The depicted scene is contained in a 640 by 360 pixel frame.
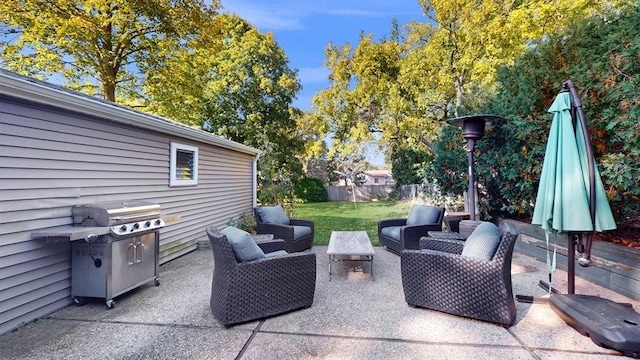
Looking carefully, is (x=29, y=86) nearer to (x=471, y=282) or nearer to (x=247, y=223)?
(x=471, y=282)

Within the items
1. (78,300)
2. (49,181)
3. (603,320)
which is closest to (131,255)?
(78,300)

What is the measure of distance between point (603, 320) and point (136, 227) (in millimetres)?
4642

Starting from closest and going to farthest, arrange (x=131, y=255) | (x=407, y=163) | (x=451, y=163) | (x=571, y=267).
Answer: (x=571, y=267)
(x=131, y=255)
(x=451, y=163)
(x=407, y=163)

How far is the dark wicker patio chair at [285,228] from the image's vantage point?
201 inches

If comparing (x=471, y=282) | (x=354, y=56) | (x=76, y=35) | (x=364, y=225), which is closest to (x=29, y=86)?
(x=471, y=282)

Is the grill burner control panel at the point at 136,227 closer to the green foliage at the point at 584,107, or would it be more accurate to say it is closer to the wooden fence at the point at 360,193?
the green foliage at the point at 584,107

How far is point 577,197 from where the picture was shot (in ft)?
9.17

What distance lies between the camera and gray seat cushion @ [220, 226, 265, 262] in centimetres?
287

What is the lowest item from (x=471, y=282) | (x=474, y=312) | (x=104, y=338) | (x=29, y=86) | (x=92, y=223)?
(x=104, y=338)

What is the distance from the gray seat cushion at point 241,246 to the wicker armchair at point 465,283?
1.59m

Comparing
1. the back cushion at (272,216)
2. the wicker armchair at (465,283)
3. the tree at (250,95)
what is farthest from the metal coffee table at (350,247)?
the tree at (250,95)

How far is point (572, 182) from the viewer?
2.83 meters

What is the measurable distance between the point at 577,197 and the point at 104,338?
4475 mm

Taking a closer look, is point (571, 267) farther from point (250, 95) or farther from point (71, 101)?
point (250, 95)
